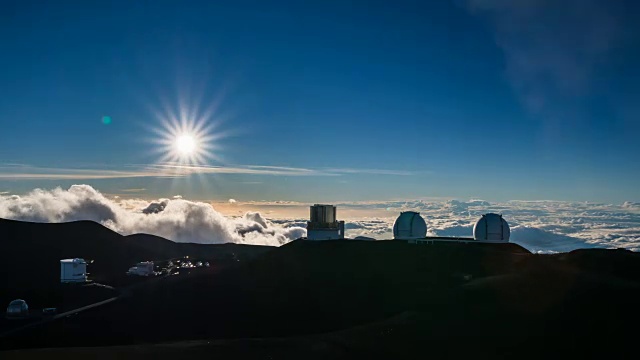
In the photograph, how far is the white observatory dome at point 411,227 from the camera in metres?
71.4

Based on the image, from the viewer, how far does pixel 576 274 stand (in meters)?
45.5

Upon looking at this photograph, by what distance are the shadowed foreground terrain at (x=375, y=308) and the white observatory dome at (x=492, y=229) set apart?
4.56 ft

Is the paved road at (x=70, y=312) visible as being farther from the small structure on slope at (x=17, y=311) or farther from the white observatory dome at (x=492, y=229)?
the white observatory dome at (x=492, y=229)

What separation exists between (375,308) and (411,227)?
2507 cm

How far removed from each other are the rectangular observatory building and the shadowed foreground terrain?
4635mm

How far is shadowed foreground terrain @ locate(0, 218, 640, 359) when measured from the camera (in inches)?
1344

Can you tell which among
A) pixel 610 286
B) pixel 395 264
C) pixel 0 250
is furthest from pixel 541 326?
pixel 0 250

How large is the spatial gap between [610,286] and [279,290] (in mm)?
33029

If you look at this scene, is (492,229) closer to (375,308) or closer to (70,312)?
(375,308)

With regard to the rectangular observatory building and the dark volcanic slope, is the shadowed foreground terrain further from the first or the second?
the dark volcanic slope

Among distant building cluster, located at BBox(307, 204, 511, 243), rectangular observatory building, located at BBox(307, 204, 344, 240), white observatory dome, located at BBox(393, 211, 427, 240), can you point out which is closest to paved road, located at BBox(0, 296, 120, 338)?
rectangular observatory building, located at BBox(307, 204, 344, 240)

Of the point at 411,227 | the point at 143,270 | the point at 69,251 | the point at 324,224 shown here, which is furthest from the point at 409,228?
the point at 69,251

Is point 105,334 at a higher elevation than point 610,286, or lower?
lower

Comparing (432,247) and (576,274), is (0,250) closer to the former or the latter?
(432,247)
